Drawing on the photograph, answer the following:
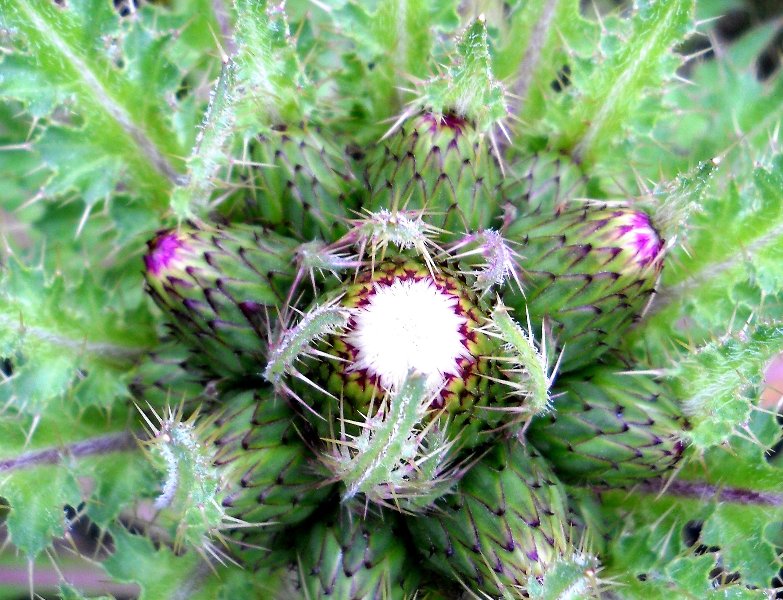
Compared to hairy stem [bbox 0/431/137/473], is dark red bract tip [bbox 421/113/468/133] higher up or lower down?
higher up

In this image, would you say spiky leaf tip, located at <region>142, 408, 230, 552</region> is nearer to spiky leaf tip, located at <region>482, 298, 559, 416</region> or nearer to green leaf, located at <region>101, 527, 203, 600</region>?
green leaf, located at <region>101, 527, 203, 600</region>

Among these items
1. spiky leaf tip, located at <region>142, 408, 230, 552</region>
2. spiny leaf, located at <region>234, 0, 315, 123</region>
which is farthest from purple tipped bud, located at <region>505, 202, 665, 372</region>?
spiky leaf tip, located at <region>142, 408, 230, 552</region>

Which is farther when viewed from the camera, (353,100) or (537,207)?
(353,100)

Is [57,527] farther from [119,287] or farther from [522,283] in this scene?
[522,283]

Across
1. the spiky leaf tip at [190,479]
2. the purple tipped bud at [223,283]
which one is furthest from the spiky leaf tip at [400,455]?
the purple tipped bud at [223,283]

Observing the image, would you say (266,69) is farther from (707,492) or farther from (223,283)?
(707,492)

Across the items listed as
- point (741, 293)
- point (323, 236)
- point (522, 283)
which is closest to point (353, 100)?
point (323, 236)

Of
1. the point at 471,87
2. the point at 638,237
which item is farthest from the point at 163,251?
the point at 638,237
